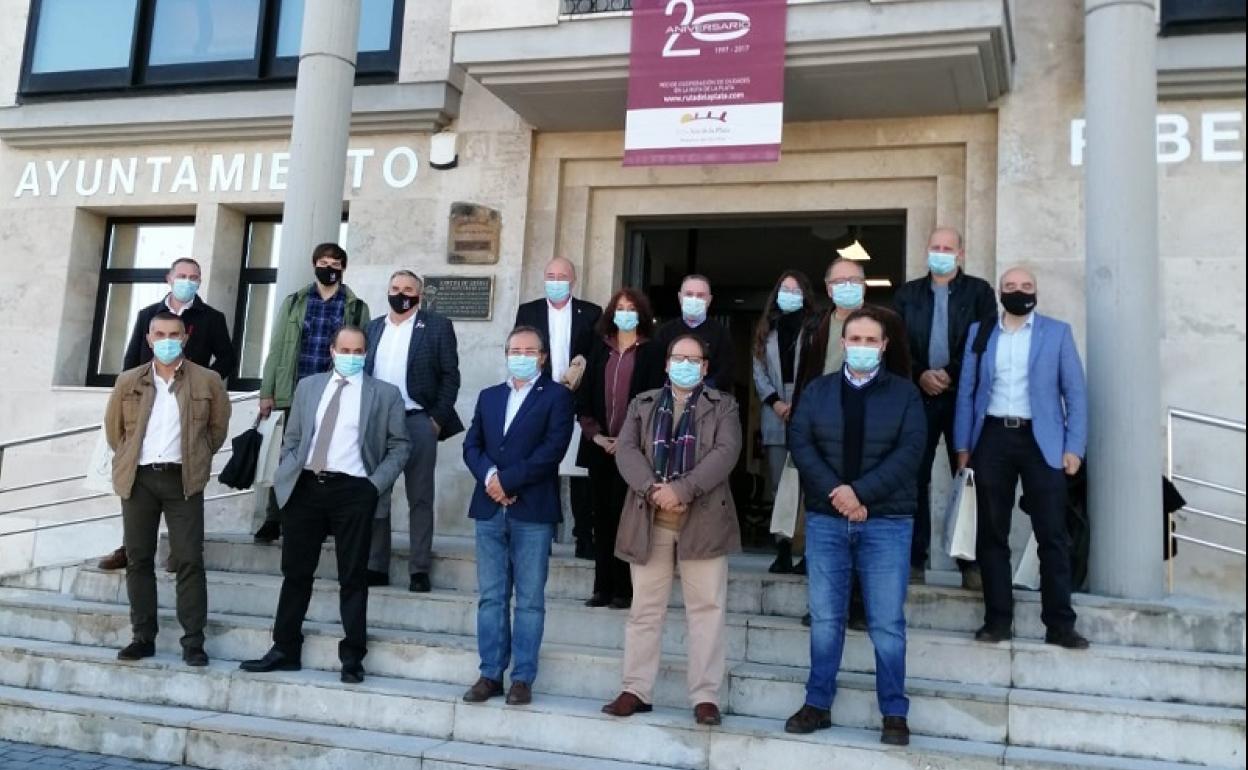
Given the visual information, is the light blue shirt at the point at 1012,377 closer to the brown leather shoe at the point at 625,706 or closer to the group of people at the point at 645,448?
the group of people at the point at 645,448

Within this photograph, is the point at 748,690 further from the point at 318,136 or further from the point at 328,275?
the point at 318,136

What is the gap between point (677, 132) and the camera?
27.3 ft

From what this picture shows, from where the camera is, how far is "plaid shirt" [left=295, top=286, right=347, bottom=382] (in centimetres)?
728

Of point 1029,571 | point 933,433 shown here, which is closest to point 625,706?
point 933,433

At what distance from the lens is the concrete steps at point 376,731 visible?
16.6 feet

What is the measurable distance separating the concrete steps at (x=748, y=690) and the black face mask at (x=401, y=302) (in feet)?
6.80

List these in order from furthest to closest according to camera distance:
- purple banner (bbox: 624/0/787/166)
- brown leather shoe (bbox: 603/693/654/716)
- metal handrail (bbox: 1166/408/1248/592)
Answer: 1. purple banner (bbox: 624/0/787/166)
2. metal handrail (bbox: 1166/408/1248/592)
3. brown leather shoe (bbox: 603/693/654/716)

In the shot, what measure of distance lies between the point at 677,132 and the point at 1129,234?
3.37 metres

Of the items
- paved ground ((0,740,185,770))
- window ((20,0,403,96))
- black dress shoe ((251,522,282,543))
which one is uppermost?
window ((20,0,403,96))

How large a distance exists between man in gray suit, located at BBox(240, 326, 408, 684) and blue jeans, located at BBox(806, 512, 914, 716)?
2.51 m

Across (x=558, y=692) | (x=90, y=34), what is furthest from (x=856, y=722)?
(x=90, y=34)

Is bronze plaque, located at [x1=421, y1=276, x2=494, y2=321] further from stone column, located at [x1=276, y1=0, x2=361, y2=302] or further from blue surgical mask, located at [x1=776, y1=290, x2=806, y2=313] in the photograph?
blue surgical mask, located at [x1=776, y1=290, x2=806, y2=313]

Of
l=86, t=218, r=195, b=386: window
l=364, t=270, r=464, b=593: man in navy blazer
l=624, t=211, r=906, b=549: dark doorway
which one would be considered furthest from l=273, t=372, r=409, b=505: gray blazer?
l=86, t=218, r=195, b=386: window

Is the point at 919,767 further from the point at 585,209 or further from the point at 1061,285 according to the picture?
the point at 585,209
